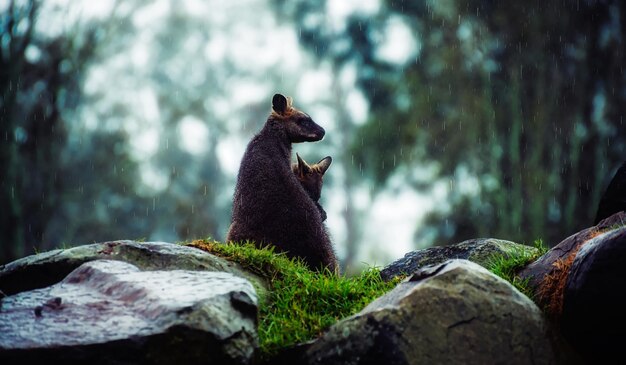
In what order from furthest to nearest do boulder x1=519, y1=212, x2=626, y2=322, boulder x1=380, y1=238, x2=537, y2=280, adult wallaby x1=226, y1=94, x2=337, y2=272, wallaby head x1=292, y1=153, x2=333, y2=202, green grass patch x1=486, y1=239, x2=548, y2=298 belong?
wallaby head x1=292, y1=153, x2=333, y2=202
adult wallaby x1=226, y1=94, x2=337, y2=272
boulder x1=380, y1=238, x2=537, y2=280
green grass patch x1=486, y1=239, x2=548, y2=298
boulder x1=519, y1=212, x2=626, y2=322

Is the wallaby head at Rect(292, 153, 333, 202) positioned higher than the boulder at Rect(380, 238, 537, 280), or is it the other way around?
the wallaby head at Rect(292, 153, 333, 202)

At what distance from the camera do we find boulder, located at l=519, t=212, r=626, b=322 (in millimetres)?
5422

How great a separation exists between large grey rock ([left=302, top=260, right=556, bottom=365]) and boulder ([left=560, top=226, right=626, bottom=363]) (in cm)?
25

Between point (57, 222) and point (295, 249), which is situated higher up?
point (295, 249)

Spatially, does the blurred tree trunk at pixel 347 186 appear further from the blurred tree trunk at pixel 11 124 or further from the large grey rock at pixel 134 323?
the large grey rock at pixel 134 323

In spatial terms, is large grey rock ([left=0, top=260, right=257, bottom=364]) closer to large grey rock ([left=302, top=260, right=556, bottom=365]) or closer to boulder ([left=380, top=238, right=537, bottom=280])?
large grey rock ([left=302, top=260, right=556, bottom=365])

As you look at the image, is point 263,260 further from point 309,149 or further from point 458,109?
point 309,149

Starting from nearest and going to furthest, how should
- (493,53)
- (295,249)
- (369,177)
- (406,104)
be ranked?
1. (295,249)
2. (493,53)
3. (406,104)
4. (369,177)

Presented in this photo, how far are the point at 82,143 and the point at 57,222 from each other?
4.26 metres

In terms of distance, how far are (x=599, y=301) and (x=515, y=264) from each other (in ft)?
5.41

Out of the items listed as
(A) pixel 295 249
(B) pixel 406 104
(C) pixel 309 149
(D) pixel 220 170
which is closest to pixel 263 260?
(A) pixel 295 249

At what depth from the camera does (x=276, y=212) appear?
788cm

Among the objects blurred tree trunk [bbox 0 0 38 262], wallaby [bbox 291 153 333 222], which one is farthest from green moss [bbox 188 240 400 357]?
blurred tree trunk [bbox 0 0 38 262]

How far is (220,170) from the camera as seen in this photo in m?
36.7
